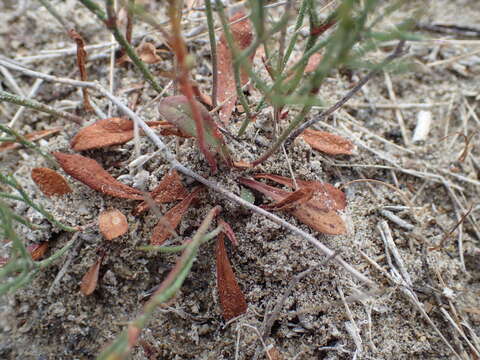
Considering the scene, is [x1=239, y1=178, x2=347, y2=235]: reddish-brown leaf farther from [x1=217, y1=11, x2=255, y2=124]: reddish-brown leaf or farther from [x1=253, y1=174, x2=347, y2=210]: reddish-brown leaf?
[x1=217, y1=11, x2=255, y2=124]: reddish-brown leaf

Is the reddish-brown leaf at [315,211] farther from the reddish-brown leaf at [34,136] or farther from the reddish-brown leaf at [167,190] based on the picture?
the reddish-brown leaf at [34,136]

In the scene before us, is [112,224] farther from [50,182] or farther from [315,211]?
[315,211]

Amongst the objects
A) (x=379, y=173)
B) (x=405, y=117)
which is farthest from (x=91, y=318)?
(x=405, y=117)

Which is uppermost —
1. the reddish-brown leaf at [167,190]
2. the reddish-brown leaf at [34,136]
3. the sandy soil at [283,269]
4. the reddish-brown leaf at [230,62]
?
the reddish-brown leaf at [230,62]

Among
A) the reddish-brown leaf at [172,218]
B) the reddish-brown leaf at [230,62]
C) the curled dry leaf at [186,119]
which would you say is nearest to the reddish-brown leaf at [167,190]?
the reddish-brown leaf at [172,218]

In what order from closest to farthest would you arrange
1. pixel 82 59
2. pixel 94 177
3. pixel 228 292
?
1. pixel 228 292
2. pixel 94 177
3. pixel 82 59

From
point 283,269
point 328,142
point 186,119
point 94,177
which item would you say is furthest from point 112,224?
point 328,142

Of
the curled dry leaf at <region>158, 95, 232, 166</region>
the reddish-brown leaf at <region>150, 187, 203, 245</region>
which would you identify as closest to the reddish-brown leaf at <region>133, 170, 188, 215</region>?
the reddish-brown leaf at <region>150, 187, 203, 245</region>
